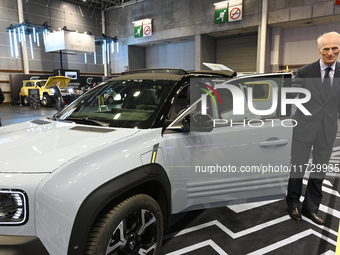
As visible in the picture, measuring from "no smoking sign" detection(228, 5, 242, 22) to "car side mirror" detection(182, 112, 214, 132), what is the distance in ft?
48.9

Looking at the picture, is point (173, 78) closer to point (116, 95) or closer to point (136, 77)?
point (136, 77)

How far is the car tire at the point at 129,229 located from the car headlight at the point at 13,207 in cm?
36

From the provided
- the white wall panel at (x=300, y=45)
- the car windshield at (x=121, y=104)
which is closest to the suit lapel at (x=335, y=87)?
the car windshield at (x=121, y=104)

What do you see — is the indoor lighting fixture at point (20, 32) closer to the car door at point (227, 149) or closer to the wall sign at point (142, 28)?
the wall sign at point (142, 28)

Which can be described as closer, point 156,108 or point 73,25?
point 156,108

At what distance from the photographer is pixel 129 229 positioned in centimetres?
156

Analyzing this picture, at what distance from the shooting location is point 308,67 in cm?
240

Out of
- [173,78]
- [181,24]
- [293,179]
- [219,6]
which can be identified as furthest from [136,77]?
[181,24]

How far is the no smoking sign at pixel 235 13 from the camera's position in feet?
48.4

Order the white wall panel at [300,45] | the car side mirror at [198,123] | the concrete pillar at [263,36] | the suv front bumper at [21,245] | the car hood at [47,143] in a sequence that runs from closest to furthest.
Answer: the suv front bumper at [21,245] < the car hood at [47,143] < the car side mirror at [198,123] < the concrete pillar at [263,36] < the white wall panel at [300,45]

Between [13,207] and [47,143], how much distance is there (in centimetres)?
48

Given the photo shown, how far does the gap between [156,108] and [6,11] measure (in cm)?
1985

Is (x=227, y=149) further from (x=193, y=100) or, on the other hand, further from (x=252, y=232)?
(x=252, y=232)

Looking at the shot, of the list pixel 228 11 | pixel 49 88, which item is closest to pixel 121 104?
pixel 49 88
